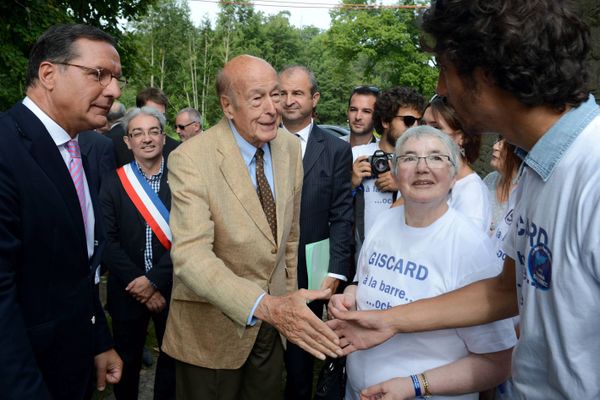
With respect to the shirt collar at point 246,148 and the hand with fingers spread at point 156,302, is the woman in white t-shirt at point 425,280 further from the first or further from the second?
the hand with fingers spread at point 156,302

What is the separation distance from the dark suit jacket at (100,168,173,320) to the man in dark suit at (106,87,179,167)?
0.62 meters

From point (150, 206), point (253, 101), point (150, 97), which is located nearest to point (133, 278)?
point (150, 206)

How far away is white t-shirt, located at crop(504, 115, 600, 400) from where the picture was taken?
1069 mm

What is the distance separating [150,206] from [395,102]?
2.12 m

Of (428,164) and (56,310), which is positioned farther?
(428,164)

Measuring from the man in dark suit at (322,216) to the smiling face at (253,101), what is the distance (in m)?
0.90

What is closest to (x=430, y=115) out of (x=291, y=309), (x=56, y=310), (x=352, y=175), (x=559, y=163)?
(x=352, y=175)

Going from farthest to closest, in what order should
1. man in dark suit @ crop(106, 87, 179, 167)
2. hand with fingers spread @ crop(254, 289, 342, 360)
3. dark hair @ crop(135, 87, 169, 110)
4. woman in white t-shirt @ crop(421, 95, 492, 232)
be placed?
dark hair @ crop(135, 87, 169, 110)
man in dark suit @ crop(106, 87, 179, 167)
woman in white t-shirt @ crop(421, 95, 492, 232)
hand with fingers spread @ crop(254, 289, 342, 360)

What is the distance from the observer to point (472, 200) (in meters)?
2.76

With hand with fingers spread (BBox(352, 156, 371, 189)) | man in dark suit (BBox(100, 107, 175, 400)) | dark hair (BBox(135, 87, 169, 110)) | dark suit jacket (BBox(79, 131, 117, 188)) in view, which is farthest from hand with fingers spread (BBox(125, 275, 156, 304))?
dark hair (BBox(135, 87, 169, 110))

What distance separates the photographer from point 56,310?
188cm

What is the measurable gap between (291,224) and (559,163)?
1857 mm

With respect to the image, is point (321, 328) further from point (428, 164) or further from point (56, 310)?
point (56, 310)

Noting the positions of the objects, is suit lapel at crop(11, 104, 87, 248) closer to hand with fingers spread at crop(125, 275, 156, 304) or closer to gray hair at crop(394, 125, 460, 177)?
gray hair at crop(394, 125, 460, 177)
